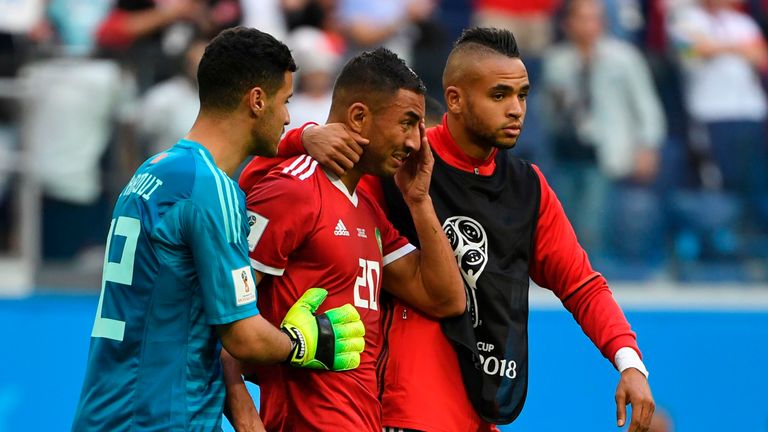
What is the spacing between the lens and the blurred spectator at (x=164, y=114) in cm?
691

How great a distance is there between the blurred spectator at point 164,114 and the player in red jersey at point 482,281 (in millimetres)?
3097

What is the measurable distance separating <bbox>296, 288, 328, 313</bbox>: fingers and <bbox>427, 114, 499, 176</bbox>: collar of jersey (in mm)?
770

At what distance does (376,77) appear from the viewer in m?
3.74

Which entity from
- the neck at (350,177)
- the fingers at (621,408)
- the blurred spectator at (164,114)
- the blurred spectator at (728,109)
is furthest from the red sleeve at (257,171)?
the blurred spectator at (728,109)

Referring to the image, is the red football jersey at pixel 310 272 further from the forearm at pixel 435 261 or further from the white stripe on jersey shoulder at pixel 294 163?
the forearm at pixel 435 261

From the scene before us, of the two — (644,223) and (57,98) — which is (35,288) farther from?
(644,223)

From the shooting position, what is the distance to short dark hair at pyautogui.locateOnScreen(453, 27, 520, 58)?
402cm

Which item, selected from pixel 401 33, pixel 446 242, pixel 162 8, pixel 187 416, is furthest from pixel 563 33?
pixel 187 416

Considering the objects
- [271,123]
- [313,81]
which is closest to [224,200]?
[271,123]

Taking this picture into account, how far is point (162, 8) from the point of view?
7.42m

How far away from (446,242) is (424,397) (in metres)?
0.50

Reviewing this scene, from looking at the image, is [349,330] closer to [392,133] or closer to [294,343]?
[294,343]

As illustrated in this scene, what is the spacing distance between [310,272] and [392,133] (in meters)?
0.49

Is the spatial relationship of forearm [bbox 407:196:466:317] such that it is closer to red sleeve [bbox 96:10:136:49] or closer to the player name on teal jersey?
the player name on teal jersey
